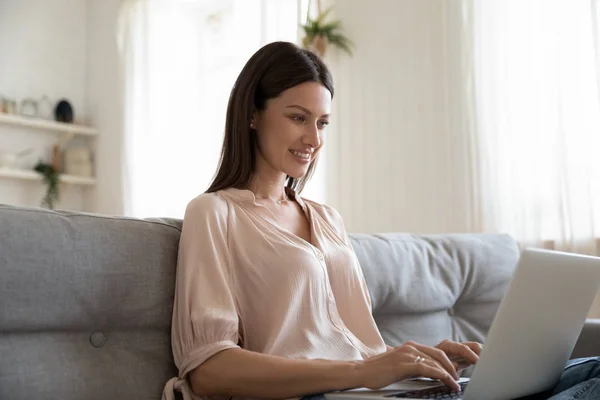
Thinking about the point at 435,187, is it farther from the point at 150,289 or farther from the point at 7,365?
the point at 7,365

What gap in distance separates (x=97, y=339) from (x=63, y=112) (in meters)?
5.19

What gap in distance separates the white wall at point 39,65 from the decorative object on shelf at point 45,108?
0.17 ft

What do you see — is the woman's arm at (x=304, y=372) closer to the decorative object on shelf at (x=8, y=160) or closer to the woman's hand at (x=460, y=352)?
the woman's hand at (x=460, y=352)

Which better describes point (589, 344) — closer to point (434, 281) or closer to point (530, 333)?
point (434, 281)

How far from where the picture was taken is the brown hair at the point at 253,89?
5.10 ft

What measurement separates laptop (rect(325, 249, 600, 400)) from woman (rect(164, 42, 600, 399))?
8 cm

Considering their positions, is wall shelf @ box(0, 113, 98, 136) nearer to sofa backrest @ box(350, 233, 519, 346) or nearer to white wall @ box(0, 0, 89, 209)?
white wall @ box(0, 0, 89, 209)

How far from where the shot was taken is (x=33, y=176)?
585 cm

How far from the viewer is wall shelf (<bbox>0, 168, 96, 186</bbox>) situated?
569 centimetres

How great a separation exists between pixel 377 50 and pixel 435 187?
96 centimetres

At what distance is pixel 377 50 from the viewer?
14.3ft

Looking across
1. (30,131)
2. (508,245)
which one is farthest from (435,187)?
(30,131)

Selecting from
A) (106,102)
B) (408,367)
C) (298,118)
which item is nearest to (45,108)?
(106,102)

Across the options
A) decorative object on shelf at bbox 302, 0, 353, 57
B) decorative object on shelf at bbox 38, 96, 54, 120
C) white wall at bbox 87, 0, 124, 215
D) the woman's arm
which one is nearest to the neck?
the woman's arm
